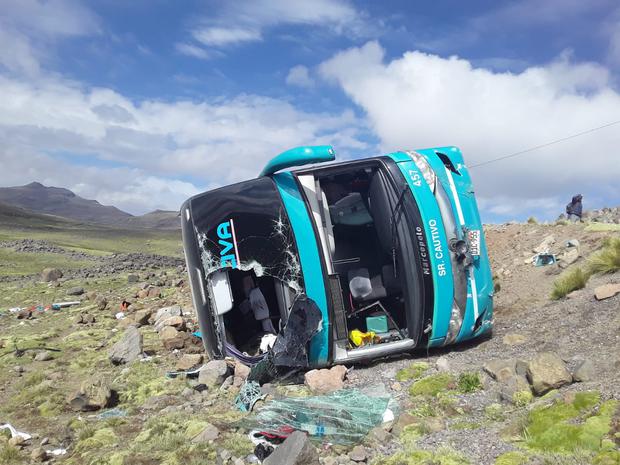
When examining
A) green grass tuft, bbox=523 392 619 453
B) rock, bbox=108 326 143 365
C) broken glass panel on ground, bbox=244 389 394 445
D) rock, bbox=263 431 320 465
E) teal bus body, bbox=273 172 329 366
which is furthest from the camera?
rock, bbox=108 326 143 365

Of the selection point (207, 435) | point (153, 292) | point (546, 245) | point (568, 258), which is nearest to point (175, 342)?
point (207, 435)

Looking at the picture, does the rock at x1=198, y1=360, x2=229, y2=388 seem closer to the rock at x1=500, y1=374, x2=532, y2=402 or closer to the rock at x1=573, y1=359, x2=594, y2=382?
the rock at x1=500, y1=374, x2=532, y2=402

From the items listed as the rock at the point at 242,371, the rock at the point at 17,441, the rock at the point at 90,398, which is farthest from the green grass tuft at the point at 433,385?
the rock at the point at 17,441

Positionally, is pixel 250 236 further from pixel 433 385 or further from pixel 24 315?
pixel 24 315

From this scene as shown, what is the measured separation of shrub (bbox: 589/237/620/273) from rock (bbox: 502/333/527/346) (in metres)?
2.08

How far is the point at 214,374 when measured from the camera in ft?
17.2

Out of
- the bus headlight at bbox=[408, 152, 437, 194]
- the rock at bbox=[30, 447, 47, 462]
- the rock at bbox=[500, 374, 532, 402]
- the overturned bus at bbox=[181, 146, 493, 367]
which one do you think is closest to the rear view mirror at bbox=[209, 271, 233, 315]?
the overturned bus at bbox=[181, 146, 493, 367]

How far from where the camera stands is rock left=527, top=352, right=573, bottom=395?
152 inches

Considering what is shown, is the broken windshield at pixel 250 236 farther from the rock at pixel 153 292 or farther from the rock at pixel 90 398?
the rock at pixel 153 292

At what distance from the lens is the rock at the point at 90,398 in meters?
4.98

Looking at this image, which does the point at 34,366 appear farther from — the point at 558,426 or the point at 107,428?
the point at 558,426

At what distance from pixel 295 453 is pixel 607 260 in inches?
216

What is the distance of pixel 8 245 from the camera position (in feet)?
105

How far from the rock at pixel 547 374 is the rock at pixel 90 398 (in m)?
3.94
